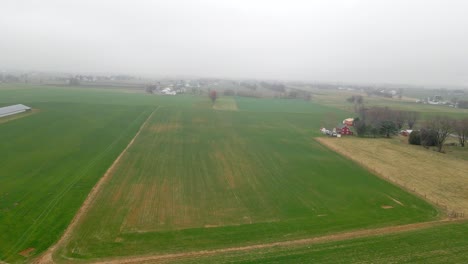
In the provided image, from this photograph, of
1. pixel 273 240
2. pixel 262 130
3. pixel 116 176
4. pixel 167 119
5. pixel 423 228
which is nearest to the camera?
pixel 273 240

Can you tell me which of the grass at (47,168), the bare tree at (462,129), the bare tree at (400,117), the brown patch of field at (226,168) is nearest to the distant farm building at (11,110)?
the grass at (47,168)

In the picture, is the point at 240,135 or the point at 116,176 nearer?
the point at 116,176

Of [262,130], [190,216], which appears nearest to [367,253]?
[190,216]

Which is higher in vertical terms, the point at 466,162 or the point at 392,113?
the point at 392,113

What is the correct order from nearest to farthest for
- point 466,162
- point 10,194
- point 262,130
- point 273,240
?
point 273,240 < point 10,194 < point 466,162 < point 262,130

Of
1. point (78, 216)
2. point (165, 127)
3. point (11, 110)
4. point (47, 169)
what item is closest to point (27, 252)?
point (78, 216)

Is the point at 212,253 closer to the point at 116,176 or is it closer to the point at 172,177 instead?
the point at 172,177

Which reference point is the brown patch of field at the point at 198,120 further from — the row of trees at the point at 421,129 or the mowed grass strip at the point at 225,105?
the row of trees at the point at 421,129
